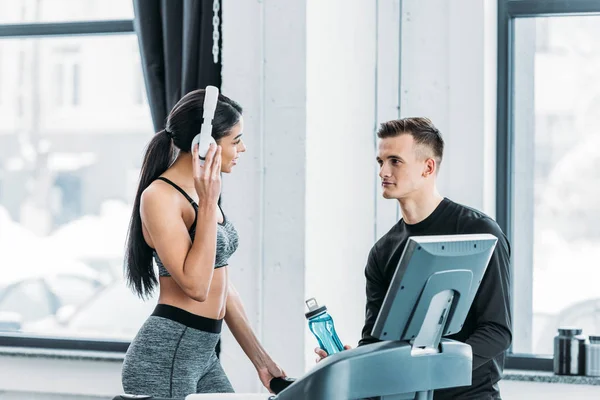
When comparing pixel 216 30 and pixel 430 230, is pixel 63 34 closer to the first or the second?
pixel 216 30

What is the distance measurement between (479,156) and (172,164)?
1.21 m

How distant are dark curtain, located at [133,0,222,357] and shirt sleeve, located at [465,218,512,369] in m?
1.16

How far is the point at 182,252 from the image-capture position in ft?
6.53

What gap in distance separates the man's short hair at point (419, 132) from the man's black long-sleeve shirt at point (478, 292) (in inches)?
5.9

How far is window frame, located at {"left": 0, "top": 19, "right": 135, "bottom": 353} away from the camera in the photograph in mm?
3170

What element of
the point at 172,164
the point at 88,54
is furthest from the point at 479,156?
the point at 88,54

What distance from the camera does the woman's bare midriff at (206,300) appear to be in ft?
6.81

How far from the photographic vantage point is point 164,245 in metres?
1.99

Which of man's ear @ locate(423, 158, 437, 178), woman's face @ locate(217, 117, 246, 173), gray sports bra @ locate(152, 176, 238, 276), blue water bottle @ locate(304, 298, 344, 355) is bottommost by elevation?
blue water bottle @ locate(304, 298, 344, 355)

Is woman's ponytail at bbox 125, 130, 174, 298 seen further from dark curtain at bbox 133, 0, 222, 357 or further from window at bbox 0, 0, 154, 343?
window at bbox 0, 0, 154, 343

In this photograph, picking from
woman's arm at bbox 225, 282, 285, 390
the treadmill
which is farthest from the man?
the treadmill

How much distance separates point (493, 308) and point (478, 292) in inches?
2.1

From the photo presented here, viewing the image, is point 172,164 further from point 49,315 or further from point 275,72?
point 49,315

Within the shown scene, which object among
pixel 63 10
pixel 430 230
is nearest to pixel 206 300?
pixel 430 230
